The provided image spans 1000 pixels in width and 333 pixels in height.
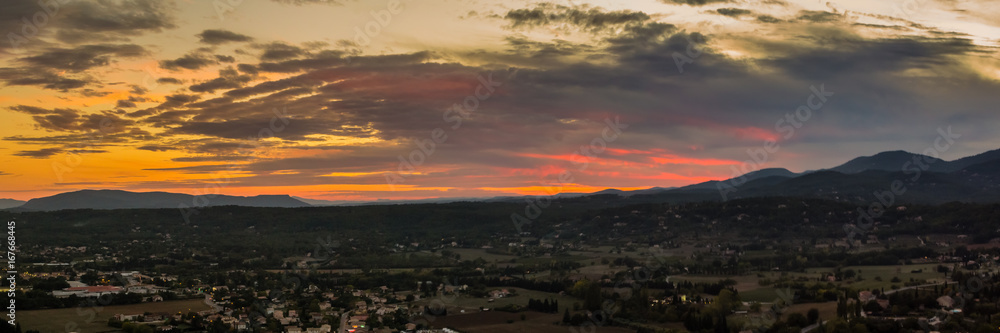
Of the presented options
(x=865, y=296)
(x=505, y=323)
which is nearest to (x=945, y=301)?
(x=865, y=296)

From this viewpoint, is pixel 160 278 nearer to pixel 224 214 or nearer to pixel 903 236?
pixel 224 214

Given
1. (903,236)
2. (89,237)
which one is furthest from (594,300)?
(89,237)

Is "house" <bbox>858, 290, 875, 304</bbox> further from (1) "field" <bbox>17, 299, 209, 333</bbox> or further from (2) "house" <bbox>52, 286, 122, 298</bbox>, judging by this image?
(2) "house" <bbox>52, 286, 122, 298</bbox>

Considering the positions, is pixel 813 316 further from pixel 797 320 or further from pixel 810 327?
pixel 810 327

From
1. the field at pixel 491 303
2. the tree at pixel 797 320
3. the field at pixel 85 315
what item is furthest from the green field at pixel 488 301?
the field at pixel 85 315

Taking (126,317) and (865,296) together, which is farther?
(865,296)

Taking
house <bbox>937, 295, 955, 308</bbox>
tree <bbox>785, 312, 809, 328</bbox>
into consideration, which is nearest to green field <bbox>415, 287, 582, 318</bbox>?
tree <bbox>785, 312, 809, 328</bbox>

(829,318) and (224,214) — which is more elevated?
(224,214)

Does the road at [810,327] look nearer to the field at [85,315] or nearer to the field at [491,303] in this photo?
the field at [491,303]
